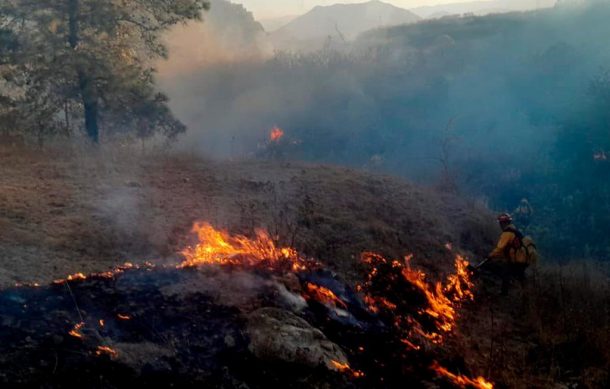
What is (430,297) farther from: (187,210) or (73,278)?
(73,278)

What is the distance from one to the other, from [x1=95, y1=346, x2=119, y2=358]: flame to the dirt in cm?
157

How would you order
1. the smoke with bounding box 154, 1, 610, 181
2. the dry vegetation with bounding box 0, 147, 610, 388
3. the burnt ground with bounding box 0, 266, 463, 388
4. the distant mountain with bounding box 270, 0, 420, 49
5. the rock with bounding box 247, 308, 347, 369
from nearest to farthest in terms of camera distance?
the burnt ground with bounding box 0, 266, 463, 388
the rock with bounding box 247, 308, 347, 369
the dry vegetation with bounding box 0, 147, 610, 388
the smoke with bounding box 154, 1, 610, 181
the distant mountain with bounding box 270, 0, 420, 49

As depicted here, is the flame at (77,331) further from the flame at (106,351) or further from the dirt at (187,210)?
the dirt at (187,210)

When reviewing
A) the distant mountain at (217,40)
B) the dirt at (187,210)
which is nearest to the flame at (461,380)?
the dirt at (187,210)

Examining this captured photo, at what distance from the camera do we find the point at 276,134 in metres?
25.0

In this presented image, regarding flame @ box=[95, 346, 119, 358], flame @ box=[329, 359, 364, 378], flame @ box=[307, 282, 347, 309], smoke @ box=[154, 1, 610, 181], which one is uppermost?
smoke @ box=[154, 1, 610, 181]

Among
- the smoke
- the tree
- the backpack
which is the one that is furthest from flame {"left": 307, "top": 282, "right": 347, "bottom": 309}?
the smoke

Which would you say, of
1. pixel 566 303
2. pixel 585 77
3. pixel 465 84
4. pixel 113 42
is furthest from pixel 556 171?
pixel 113 42

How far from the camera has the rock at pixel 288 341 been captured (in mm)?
5086

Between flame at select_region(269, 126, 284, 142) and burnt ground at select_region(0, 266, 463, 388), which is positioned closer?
burnt ground at select_region(0, 266, 463, 388)

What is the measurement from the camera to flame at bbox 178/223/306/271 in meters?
6.58

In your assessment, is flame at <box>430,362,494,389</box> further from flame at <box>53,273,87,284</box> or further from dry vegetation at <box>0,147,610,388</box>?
flame at <box>53,273,87,284</box>

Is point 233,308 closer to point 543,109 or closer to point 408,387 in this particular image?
point 408,387

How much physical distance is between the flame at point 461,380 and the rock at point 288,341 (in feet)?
3.86
